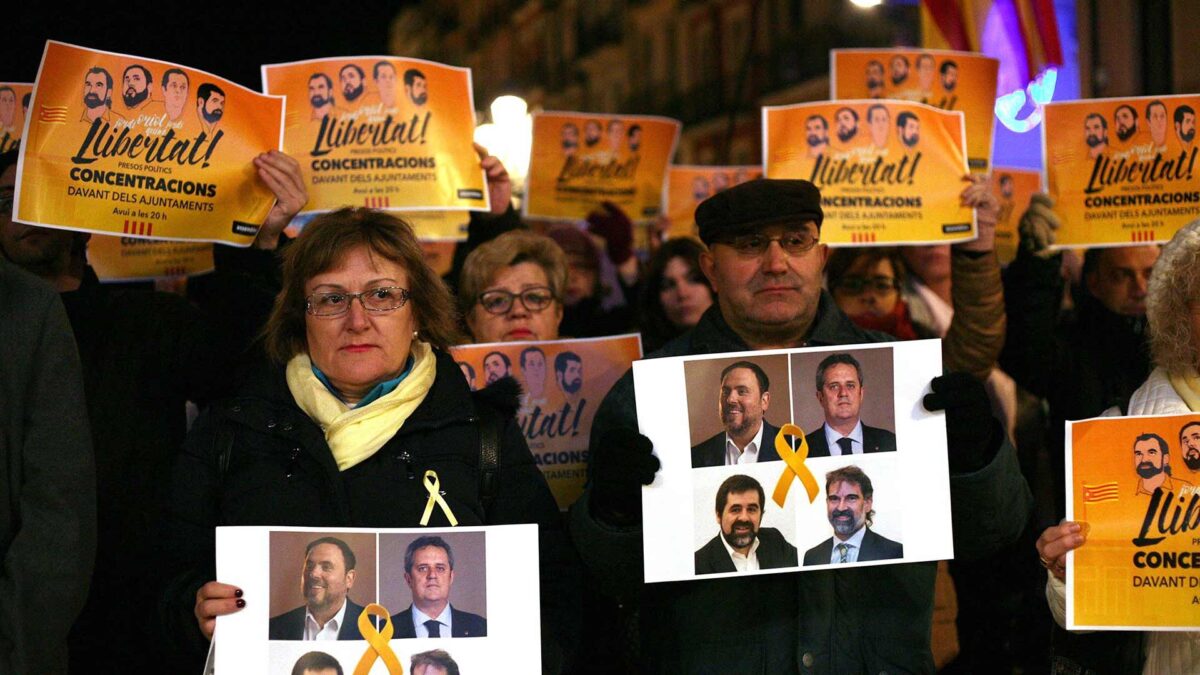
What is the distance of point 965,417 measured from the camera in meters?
3.07

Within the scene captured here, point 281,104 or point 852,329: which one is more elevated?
point 281,104

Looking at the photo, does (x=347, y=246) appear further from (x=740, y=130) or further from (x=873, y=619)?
(x=740, y=130)

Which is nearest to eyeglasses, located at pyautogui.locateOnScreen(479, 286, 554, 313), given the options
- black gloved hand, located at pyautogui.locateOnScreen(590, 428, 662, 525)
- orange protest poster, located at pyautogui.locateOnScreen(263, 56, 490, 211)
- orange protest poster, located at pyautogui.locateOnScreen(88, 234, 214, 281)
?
orange protest poster, located at pyautogui.locateOnScreen(263, 56, 490, 211)

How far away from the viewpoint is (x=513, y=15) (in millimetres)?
36656

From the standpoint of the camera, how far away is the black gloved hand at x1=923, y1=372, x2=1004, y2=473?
3.05 metres

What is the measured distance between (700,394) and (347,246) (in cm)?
86

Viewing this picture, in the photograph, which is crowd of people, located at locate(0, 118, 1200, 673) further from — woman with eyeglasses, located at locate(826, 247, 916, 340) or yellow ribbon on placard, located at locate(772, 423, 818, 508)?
woman with eyeglasses, located at locate(826, 247, 916, 340)

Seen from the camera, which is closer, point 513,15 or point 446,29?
point 513,15

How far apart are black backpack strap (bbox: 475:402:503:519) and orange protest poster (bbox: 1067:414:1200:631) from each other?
1.22 m

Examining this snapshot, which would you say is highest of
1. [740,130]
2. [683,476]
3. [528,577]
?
[740,130]

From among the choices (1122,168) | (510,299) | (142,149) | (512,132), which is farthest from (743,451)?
(512,132)

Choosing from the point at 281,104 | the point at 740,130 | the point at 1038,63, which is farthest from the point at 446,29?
the point at 281,104

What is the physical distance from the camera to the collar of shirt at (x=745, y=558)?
3059 millimetres

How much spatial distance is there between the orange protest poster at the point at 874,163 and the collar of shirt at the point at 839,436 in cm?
158
